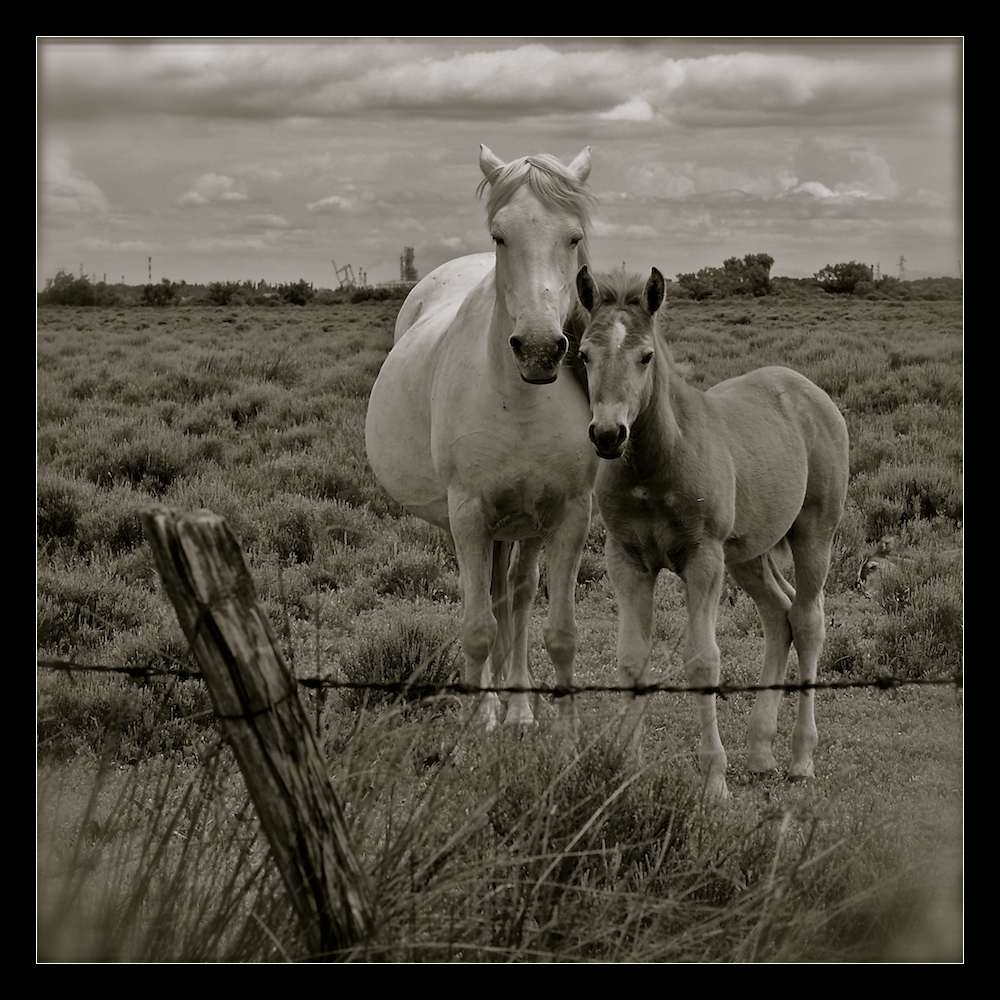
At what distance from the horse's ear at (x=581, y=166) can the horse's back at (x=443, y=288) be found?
184cm

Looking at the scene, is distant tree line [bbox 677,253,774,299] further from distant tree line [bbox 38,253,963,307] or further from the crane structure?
the crane structure

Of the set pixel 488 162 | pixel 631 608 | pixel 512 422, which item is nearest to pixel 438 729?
pixel 631 608

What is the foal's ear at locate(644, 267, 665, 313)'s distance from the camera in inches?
150

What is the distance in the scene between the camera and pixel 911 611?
650 cm

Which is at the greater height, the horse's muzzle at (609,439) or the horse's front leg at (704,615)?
the horse's muzzle at (609,439)

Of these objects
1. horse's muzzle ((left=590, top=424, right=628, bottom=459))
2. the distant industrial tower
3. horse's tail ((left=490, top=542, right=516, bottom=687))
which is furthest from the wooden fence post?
the distant industrial tower

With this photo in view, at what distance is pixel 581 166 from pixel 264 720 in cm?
291

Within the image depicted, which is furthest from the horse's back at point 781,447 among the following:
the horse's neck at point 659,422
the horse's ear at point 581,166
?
the horse's ear at point 581,166

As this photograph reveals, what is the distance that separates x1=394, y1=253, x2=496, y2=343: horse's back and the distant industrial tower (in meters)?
0.16

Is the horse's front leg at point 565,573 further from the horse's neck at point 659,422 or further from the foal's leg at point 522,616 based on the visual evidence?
the foal's leg at point 522,616

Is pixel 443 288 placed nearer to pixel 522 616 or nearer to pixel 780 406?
pixel 522 616

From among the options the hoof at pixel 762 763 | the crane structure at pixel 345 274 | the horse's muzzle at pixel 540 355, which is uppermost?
the crane structure at pixel 345 274

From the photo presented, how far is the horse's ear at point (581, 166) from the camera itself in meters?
4.17

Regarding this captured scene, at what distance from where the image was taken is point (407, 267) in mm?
6879
